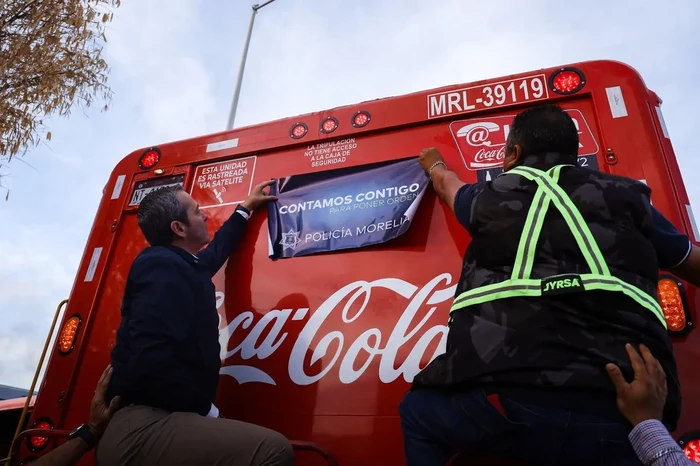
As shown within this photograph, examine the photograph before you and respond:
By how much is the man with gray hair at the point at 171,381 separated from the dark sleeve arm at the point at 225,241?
6.4 inches

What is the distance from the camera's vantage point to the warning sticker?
271 centimetres

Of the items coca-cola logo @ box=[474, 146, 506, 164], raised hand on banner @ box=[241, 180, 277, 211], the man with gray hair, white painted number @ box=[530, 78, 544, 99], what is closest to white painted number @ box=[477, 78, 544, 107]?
white painted number @ box=[530, 78, 544, 99]

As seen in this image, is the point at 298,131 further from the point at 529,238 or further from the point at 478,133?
the point at 529,238

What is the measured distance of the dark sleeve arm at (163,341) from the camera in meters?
1.82

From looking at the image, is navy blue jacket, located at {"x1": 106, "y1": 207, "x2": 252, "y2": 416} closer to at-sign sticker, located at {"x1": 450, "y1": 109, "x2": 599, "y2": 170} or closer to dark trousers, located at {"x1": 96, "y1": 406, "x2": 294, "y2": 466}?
dark trousers, located at {"x1": 96, "y1": 406, "x2": 294, "y2": 466}

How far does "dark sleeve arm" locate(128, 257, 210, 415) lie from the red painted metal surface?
15.5 inches

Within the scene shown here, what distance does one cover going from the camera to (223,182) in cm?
278

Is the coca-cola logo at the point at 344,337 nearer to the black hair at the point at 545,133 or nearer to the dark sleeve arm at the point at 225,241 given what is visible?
the dark sleeve arm at the point at 225,241

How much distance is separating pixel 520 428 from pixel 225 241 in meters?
1.67

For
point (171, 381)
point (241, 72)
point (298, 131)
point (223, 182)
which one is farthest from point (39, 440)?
point (241, 72)

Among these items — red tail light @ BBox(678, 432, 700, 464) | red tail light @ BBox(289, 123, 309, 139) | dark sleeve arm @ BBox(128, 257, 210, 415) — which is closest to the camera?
red tail light @ BBox(678, 432, 700, 464)

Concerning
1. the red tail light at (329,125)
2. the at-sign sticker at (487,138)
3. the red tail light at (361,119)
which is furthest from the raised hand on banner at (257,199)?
the at-sign sticker at (487,138)

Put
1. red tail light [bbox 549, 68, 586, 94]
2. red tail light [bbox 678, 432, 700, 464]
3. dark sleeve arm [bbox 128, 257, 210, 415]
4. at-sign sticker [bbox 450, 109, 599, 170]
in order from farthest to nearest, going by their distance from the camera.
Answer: red tail light [bbox 549, 68, 586, 94] < at-sign sticker [bbox 450, 109, 599, 170] < dark sleeve arm [bbox 128, 257, 210, 415] < red tail light [bbox 678, 432, 700, 464]

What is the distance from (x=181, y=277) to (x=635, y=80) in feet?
6.98
